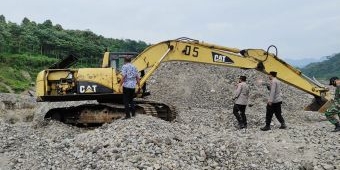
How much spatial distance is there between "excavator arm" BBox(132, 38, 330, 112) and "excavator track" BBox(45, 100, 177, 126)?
1.10 m

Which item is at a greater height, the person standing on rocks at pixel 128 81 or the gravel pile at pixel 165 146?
the person standing on rocks at pixel 128 81

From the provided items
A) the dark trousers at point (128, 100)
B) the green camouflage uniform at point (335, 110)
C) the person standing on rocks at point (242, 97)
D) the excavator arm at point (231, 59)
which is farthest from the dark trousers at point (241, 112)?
the dark trousers at point (128, 100)

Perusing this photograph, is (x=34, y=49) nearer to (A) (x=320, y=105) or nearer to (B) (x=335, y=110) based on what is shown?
(A) (x=320, y=105)

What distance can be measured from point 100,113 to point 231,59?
389 centimetres

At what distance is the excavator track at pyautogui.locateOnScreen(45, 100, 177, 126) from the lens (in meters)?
13.5

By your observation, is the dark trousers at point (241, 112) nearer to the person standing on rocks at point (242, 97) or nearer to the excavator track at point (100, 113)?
the person standing on rocks at point (242, 97)

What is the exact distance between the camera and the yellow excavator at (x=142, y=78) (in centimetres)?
1350

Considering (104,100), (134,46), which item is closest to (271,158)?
(104,100)

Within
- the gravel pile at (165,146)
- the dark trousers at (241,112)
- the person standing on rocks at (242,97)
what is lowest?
the gravel pile at (165,146)

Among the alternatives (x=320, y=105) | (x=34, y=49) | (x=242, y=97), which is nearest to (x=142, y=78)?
(x=242, y=97)

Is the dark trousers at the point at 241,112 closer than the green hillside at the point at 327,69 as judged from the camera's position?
Yes

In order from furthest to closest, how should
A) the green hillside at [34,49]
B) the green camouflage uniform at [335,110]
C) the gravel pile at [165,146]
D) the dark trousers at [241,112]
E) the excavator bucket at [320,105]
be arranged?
the green hillside at [34,49] < the excavator bucket at [320,105] < the dark trousers at [241,112] < the green camouflage uniform at [335,110] < the gravel pile at [165,146]

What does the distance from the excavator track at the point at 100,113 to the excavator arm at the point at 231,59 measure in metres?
1.10

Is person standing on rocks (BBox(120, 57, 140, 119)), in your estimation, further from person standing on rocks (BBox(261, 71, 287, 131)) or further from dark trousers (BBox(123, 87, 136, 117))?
person standing on rocks (BBox(261, 71, 287, 131))
